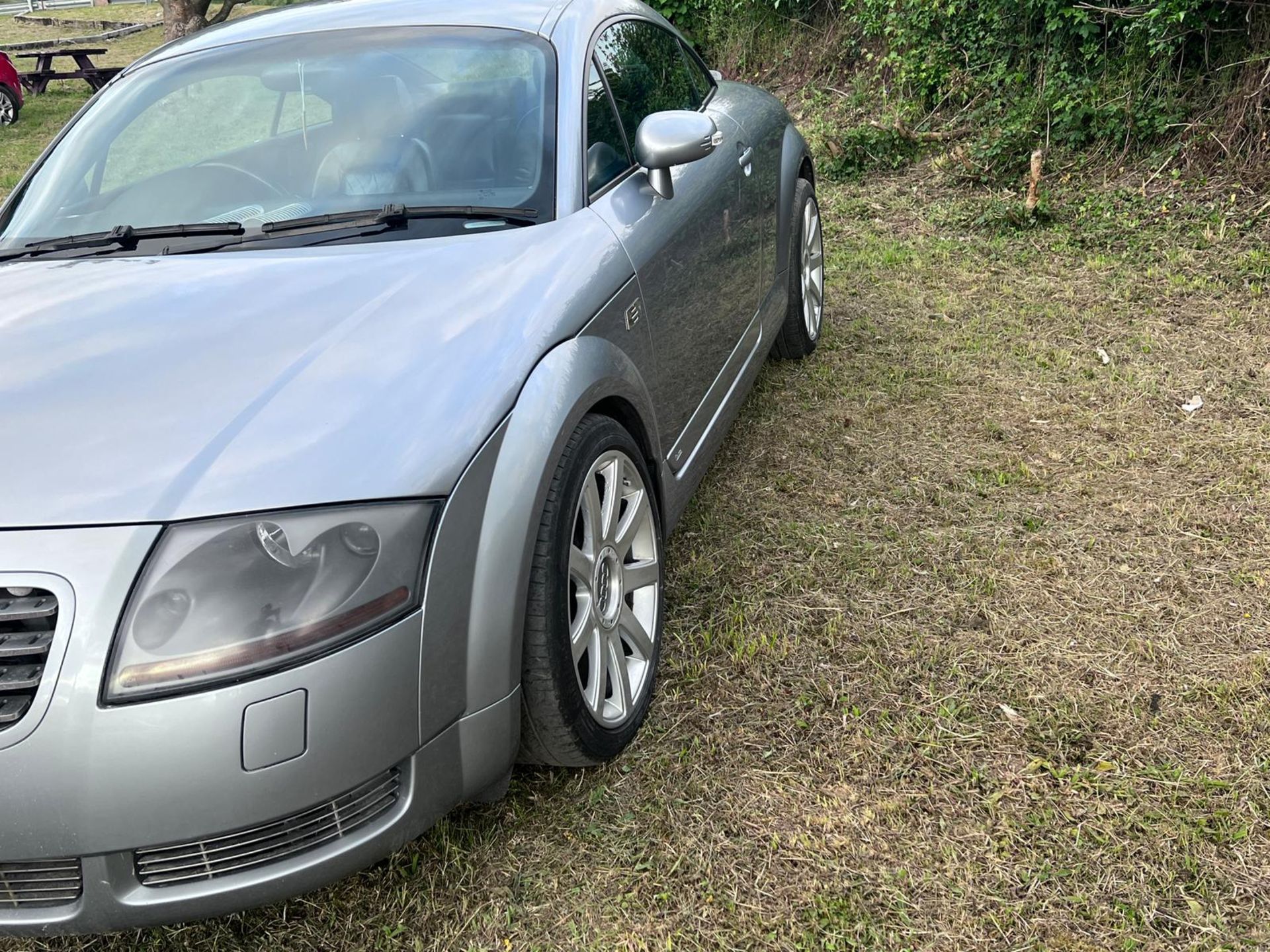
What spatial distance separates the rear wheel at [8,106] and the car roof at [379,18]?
12.7 metres

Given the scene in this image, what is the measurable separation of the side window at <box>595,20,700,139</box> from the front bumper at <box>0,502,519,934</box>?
73.8 inches

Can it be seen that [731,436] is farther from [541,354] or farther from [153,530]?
[153,530]

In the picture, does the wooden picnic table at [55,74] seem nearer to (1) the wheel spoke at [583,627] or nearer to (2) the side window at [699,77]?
(2) the side window at [699,77]

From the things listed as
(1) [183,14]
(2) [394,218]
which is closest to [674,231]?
(2) [394,218]

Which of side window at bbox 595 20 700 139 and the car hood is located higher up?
side window at bbox 595 20 700 139

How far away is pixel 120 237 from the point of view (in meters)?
2.63

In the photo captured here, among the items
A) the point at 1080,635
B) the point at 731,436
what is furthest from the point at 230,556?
the point at 731,436

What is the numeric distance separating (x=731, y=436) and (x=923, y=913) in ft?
7.78

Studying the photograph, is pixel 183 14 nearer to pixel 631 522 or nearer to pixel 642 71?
pixel 642 71

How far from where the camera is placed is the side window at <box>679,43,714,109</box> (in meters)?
4.16

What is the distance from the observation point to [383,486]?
180 cm

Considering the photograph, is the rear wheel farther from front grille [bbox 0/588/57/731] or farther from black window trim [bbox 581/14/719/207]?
front grille [bbox 0/588/57/731]

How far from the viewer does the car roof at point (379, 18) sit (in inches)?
121

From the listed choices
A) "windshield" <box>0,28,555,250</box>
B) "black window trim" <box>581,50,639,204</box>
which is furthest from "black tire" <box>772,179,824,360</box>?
"windshield" <box>0,28,555,250</box>
